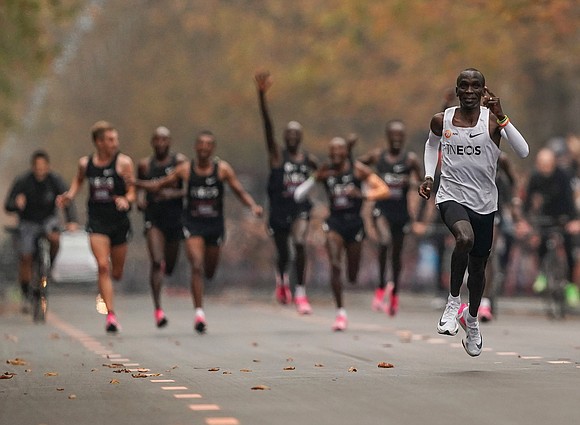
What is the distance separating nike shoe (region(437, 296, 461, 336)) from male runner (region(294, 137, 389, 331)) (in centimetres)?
662

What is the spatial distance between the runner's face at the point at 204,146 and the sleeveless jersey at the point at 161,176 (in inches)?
23.2

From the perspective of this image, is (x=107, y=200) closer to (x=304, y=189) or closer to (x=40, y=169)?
(x=304, y=189)

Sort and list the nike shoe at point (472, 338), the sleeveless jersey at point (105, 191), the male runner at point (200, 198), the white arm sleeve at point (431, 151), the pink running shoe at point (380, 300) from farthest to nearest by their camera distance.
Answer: the pink running shoe at point (380, 300) < the male runner at point (200, 198) < the sleeveless jersey at point (105, 191) < the white arm sleeve at point (431, 151) < the nike shoe at point (472, 338)

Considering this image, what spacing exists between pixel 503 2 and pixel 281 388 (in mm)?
16972

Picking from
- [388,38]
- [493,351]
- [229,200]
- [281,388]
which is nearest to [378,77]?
[388,38]

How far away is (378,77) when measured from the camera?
4709cm

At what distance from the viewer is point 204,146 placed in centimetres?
1998

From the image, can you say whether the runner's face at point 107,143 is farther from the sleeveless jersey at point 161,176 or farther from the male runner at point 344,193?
the male runner at point 344,193

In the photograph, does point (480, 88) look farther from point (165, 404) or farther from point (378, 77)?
point (378, 77)

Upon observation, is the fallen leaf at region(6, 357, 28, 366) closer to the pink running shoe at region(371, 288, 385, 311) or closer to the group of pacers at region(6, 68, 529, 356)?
the group of pacers at region(6, 68, 529, 356)

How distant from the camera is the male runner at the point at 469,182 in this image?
546 inches

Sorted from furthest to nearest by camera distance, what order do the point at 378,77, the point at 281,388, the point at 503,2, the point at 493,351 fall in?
1. the point at 378,77
2. the point at 503,2
3. the point at 493,351
4. the point at 281,388

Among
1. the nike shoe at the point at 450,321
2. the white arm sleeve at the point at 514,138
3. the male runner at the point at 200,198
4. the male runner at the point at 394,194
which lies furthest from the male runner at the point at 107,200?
the white arm sleeve at the point at 514,138

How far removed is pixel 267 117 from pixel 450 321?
26.7 ft
